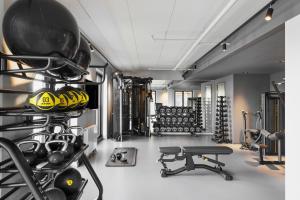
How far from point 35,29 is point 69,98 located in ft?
1.83

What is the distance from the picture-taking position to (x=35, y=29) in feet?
3.83

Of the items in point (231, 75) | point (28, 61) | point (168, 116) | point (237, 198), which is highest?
point (231, 75)

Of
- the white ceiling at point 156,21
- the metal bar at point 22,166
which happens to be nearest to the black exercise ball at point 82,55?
the metal bar at point 22,166

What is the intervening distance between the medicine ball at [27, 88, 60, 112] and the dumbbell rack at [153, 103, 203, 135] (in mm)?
8918

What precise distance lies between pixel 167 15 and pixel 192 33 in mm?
1151

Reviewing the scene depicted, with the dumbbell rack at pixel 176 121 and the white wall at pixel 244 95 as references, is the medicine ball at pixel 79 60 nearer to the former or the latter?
the white wall at pixel 244 95

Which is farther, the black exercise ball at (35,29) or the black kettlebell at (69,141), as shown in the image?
the black kettlebell at (69,141)

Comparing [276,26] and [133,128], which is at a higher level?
[276,26]

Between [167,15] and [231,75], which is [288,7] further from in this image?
[231,75]

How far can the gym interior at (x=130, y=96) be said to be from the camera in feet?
4.16

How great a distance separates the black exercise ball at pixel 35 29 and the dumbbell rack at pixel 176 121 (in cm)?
912

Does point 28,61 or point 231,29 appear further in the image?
point 231,29

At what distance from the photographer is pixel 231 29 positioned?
14.8ft

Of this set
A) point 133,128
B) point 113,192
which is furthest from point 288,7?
point 133,128
